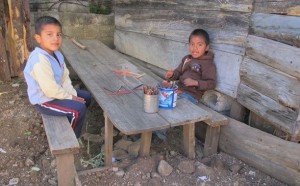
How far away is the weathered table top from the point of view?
2789 mm

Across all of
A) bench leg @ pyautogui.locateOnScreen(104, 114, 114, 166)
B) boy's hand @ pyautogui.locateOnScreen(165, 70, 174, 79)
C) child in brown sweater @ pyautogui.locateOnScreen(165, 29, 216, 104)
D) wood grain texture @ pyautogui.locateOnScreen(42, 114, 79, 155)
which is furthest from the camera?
boy's hand @ pyautogui.locateOnScreen(165, 70, 174, 79)

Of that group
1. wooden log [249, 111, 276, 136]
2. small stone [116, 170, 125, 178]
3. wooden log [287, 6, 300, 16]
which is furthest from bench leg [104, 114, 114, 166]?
wooden log [287, 6, 300, 16]

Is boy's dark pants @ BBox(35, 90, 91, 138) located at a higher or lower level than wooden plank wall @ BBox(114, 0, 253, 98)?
lower

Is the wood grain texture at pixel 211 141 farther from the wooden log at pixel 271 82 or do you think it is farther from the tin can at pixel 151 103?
the tin can at pixel 151 103

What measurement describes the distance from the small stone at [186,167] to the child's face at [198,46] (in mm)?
1126

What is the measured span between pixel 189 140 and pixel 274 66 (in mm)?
1053

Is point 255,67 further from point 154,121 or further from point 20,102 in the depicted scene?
point 20,102

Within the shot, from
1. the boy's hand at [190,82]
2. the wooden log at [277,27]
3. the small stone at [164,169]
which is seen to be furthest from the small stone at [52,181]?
the wooden log at [277,27]

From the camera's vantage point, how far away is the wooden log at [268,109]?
2.87 m

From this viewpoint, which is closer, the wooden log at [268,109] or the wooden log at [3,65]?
the wooden log at [268,109]

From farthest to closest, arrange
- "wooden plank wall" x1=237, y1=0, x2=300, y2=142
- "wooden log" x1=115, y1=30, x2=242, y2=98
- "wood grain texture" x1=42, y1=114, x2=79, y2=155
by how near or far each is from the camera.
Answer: "wooden log" x1=115, y1=30, x2=242, y2=98 → "wooden plank wall" x1=237, y1=0, x2=300, y2=142 → "wood grain texture" x1=42, y1=114, x2=79, y2=155

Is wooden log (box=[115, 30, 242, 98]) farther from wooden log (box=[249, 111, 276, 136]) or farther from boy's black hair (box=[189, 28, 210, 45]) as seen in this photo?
wooden log (box=[249, 111, 276, 136])

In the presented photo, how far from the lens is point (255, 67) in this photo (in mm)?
3148

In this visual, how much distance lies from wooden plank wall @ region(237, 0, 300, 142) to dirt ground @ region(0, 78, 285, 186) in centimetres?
58
